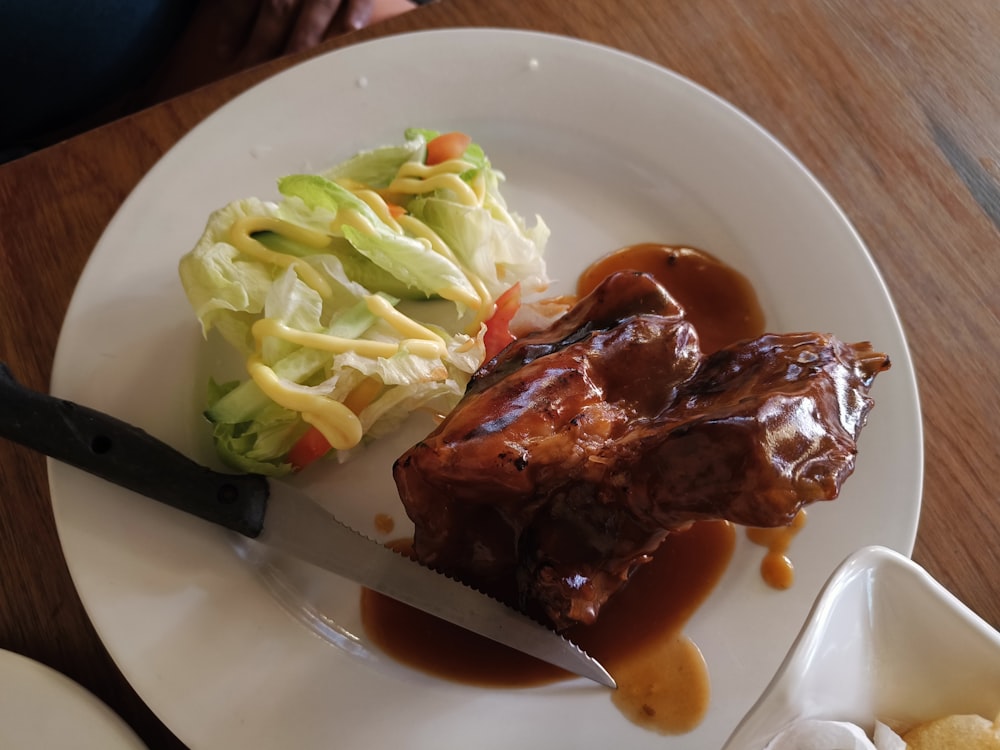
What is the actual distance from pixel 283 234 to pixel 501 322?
65cm

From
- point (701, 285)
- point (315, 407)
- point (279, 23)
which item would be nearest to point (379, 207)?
point (315, 407)

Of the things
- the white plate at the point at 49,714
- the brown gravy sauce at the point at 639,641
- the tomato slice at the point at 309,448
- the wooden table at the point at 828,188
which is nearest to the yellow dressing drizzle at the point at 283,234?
the tomato slice at the point at 309,448

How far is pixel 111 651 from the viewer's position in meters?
1.61

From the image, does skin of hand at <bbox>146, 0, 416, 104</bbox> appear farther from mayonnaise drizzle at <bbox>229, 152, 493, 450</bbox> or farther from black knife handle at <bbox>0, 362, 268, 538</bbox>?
black knife handle at <bbox>0, 362, 268, 538</bbox>

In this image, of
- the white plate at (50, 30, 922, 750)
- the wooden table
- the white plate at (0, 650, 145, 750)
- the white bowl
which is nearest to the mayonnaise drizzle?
the white plate at (50, 30, 922, 750)

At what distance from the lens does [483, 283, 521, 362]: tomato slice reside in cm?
210

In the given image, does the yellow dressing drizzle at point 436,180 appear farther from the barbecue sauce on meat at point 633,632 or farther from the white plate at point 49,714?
the white plate at point 49,714

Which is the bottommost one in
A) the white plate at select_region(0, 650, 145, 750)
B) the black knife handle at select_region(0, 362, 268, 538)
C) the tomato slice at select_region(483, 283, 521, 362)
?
the white plate at select_region(0, 650, 145, 750)

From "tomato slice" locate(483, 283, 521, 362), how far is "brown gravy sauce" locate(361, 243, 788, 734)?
23.7 inches

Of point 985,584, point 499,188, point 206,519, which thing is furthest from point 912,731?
point 499,188

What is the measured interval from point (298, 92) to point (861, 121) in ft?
6.07

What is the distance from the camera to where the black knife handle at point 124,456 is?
1.72 m

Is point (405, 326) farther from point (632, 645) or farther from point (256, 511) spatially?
point (632, 645)

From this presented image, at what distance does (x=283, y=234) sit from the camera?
6.67 ft
